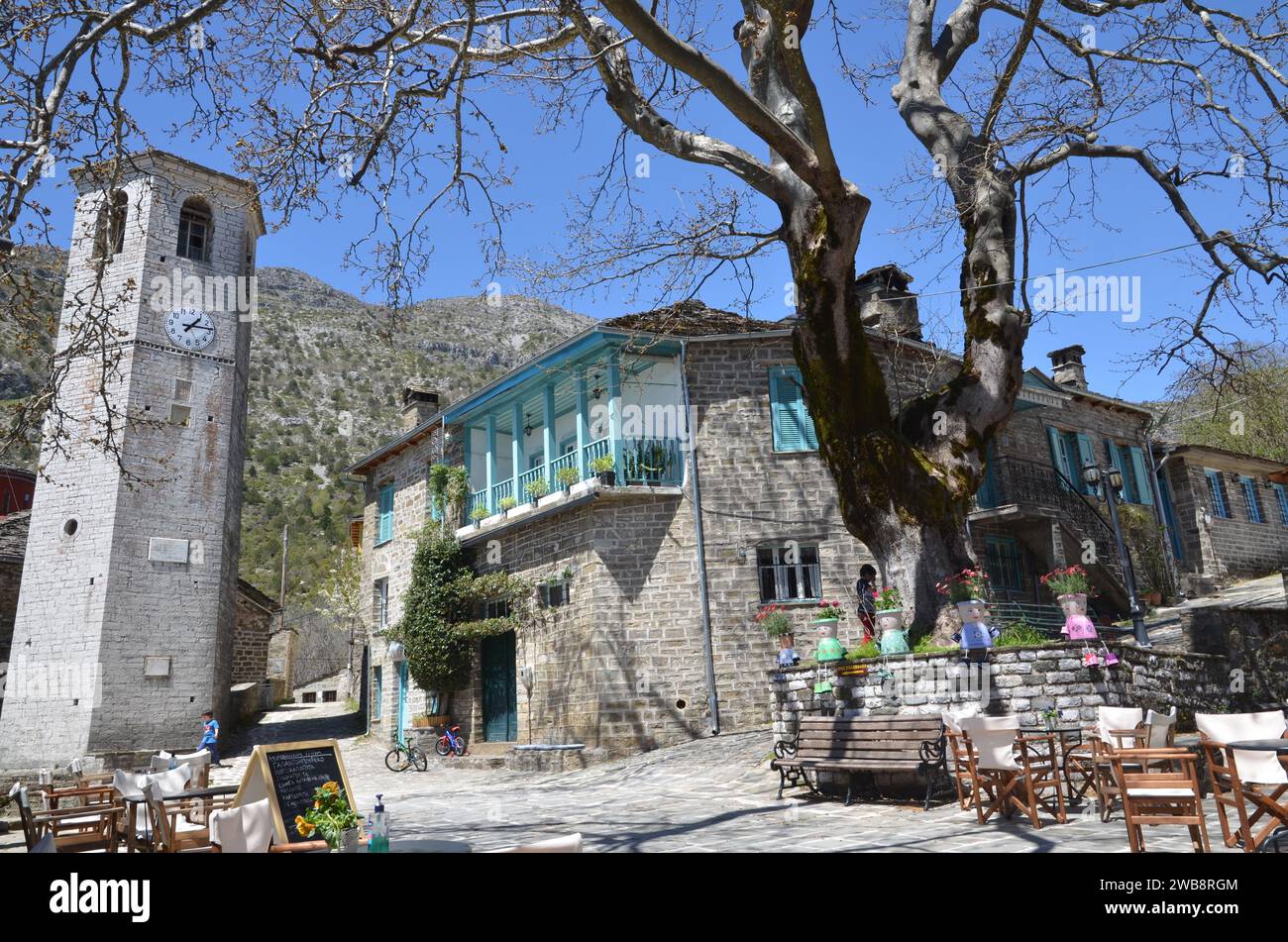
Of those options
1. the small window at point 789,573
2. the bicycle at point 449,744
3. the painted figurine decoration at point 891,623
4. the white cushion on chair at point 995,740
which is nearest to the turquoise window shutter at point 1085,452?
the small window at point 789,573

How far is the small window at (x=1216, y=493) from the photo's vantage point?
2280 cm

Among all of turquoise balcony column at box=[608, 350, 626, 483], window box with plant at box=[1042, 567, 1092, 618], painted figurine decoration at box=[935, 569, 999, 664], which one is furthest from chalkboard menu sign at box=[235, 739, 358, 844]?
turquoise balcony column at box=[608, 350, 626, 483]

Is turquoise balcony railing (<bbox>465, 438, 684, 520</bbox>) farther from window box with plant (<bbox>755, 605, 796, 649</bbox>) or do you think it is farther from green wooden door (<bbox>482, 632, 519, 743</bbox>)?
green wooden door (<bbox>482, 632, 519, 743</bbox>)

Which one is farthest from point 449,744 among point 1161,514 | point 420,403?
point 1161,514

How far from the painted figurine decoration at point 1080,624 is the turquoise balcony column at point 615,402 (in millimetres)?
7681

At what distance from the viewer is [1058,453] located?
20.1m

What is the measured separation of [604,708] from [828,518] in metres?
5.02

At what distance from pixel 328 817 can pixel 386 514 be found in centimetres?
1837

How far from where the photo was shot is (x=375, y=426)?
67.0 m

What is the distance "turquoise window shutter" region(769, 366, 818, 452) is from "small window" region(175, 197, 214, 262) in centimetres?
1547

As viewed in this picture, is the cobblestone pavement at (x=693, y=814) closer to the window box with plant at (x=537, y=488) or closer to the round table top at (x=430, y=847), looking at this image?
the round table top at (x=430, y=847)

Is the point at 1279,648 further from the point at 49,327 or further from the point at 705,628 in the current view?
the point at 49,327

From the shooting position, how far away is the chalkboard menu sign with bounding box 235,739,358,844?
17.8ft
